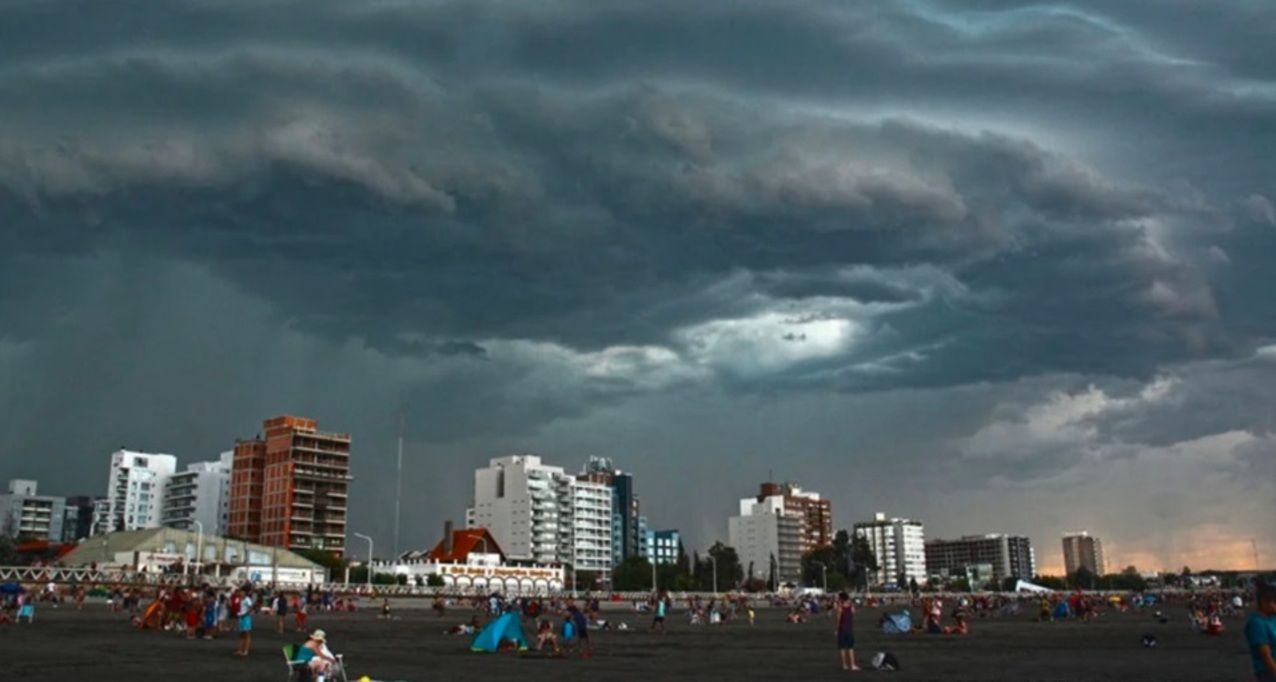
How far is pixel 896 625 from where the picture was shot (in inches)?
2242

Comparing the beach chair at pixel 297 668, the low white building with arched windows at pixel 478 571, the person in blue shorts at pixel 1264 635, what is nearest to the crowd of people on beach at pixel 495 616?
the person in blue shorts at pixel 1264 635

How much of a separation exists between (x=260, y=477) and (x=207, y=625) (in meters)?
154

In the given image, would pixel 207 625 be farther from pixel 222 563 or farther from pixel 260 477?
pixel 260 477

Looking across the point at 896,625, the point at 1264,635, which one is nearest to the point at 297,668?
the point at 1264,635

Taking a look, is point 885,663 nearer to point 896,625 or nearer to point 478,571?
point 896,625

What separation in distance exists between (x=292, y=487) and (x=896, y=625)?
145073 mm

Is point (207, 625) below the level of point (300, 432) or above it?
below

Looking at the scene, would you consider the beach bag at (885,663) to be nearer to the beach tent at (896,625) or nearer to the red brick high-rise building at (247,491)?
the beach tent at (896,625)

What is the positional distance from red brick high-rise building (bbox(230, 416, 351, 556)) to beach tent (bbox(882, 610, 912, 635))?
467ft

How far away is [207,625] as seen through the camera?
1815 inches

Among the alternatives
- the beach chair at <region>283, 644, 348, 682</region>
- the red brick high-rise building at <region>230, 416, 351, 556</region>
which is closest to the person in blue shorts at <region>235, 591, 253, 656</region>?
the beach chair at <region>283, 644, 348, 682</region>

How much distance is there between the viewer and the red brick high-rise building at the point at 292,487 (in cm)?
18400

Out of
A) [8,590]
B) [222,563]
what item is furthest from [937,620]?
[222,563]

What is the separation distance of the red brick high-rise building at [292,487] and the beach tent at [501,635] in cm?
15282
